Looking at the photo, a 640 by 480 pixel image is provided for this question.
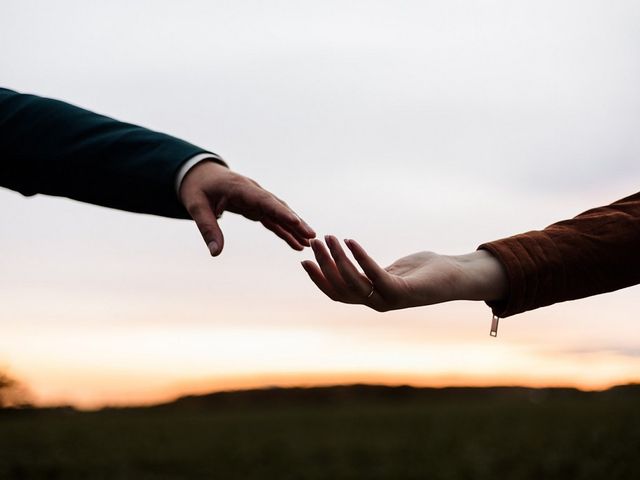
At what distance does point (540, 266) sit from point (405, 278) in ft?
1.93

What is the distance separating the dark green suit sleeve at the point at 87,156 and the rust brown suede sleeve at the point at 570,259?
3.80 feet

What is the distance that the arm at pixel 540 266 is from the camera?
2.56 m

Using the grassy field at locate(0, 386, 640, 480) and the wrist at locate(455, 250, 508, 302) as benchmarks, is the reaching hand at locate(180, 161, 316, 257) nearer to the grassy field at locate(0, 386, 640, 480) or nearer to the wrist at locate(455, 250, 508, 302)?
the wrist at locate(455, 250, 508, 302)

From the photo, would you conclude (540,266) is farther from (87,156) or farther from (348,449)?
(348,449)

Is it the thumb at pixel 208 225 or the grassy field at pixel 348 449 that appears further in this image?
the grassy field at pixel 348 449

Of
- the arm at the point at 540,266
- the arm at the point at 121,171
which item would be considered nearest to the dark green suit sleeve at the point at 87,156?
the arm at the point at 121,171

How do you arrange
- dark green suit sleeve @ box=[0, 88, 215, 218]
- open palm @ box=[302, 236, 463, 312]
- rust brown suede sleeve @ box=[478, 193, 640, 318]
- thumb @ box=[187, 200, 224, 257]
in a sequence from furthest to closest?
rust brown suede sleeve @ box=[478, 193, 640, 318]
open palm @ box=[302, 236, 463, 312]
dark green suit sleeve @ box=[0, 88, 215, 218]
thumb @ box=[187, 200, 224, 257]

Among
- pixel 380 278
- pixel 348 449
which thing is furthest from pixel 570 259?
pixel 348 449

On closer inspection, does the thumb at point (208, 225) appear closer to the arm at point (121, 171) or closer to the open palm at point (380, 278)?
the arm at point (121, 171)

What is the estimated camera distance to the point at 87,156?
2.12 m

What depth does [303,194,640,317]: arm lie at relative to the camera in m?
2.56

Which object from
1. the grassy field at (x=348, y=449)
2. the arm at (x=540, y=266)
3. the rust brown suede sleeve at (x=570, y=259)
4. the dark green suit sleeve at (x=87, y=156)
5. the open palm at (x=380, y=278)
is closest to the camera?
the dark green suit sleeve at (x=87, y=156)

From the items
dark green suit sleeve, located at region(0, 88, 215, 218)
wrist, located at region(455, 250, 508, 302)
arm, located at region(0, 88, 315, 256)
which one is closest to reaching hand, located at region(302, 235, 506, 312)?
wrist, located at region(455, 250, 508, 302)

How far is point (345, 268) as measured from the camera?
7.32ft
